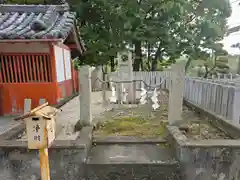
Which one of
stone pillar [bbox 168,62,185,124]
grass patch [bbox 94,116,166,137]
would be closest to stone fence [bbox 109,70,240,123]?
stone pillar [bbox 168,62,185,124]

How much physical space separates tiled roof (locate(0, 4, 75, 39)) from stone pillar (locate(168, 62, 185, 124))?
3386 millimetres

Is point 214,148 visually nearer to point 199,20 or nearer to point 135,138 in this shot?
point 135,138

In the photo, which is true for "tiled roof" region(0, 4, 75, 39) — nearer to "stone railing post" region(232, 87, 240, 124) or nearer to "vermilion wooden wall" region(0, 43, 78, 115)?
"vermilion wooden wall" region(0, 43, 78, 115)

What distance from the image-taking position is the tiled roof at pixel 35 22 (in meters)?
5.68

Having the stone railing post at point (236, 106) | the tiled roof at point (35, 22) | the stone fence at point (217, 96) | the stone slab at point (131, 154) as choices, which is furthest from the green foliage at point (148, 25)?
the stone slab at point (131, 154)

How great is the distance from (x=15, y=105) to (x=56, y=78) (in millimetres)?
1618

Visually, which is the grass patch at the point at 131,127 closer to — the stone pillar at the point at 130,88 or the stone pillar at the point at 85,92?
the stone pillar at the point at 85,92

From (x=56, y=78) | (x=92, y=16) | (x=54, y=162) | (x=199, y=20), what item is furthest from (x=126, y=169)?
(x=199, y=20)

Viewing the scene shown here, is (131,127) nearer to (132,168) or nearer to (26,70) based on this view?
(132,168)

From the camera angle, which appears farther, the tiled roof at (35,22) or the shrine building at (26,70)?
the shrine building at (26,70)

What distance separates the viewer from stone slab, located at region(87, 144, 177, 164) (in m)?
3.38

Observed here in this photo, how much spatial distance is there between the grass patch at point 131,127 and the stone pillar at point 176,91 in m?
0.44

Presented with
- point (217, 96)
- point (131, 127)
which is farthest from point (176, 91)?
point (217, 96)

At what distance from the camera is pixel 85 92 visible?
4.42 m
